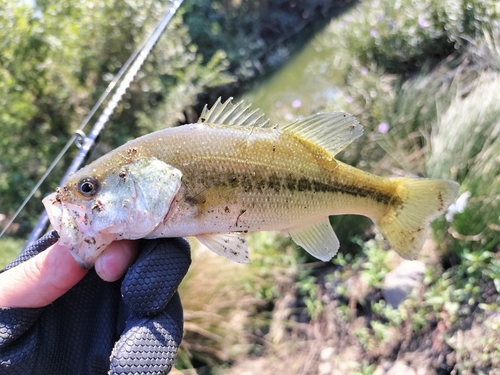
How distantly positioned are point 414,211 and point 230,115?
99 centimetres

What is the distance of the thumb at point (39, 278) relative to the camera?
156 centimetres

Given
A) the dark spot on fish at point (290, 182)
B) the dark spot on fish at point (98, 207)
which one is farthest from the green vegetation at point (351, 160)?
the dark spot on fish at point (98, 207)

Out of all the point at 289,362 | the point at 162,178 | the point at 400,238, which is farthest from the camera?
the point at 289,362

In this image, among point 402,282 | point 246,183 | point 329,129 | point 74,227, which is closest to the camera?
point 74,227

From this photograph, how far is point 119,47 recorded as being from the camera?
5359 mm

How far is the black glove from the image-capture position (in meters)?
1.49

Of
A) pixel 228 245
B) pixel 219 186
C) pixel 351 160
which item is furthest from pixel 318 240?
pixel 351 160

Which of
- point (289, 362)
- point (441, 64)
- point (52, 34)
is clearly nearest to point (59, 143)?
point (52, 34)

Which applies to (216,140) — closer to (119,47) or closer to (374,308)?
(374,308)

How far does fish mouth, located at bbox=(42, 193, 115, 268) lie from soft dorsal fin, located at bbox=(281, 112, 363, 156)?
2.94 feet

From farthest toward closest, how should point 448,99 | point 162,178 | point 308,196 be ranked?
point 448,99 < point 308,196 < point 162,178

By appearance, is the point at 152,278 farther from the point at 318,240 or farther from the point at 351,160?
the point at 351,160

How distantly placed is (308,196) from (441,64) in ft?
14.9

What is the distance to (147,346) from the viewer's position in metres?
1.48
